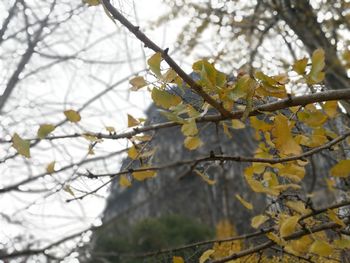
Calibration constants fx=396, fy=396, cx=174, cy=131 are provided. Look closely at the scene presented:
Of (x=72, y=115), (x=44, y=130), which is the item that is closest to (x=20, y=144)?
(x=44, y=130)

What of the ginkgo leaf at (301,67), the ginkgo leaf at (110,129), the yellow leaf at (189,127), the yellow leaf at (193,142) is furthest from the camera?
the ginkgo leaf at (110,129)

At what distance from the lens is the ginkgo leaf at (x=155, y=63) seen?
2.85ft

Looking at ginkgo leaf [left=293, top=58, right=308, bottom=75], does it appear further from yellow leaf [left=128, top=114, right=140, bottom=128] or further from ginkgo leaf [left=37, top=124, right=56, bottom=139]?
ginkgo leaf [left=37, top=124, right=56, bottom=139]

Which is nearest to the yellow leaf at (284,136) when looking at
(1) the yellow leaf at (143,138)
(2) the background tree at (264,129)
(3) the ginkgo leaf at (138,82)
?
(2) the background tree at (264,129)

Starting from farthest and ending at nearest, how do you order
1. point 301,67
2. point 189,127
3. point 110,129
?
point 110,129, point 301,67, point 189,127

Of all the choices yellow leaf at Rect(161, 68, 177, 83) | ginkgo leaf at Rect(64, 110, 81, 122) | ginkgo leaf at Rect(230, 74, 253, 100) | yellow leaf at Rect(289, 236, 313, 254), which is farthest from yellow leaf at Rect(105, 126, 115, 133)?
yellow leaf at Rect(289, 236, 313, 254)

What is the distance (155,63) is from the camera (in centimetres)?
89

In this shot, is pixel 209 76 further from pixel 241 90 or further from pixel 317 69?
pixel 317 69

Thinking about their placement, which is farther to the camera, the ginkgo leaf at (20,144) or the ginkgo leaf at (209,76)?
the ginkgo leaf at (20,144)

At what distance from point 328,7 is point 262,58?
718mm

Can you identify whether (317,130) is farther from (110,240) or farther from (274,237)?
(110,240)

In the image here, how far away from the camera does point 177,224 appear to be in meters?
8.90

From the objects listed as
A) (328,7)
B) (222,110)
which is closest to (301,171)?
(222,110)

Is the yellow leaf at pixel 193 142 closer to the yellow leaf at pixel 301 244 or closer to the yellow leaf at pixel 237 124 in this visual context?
the yellow leaf at pixel 237 124
